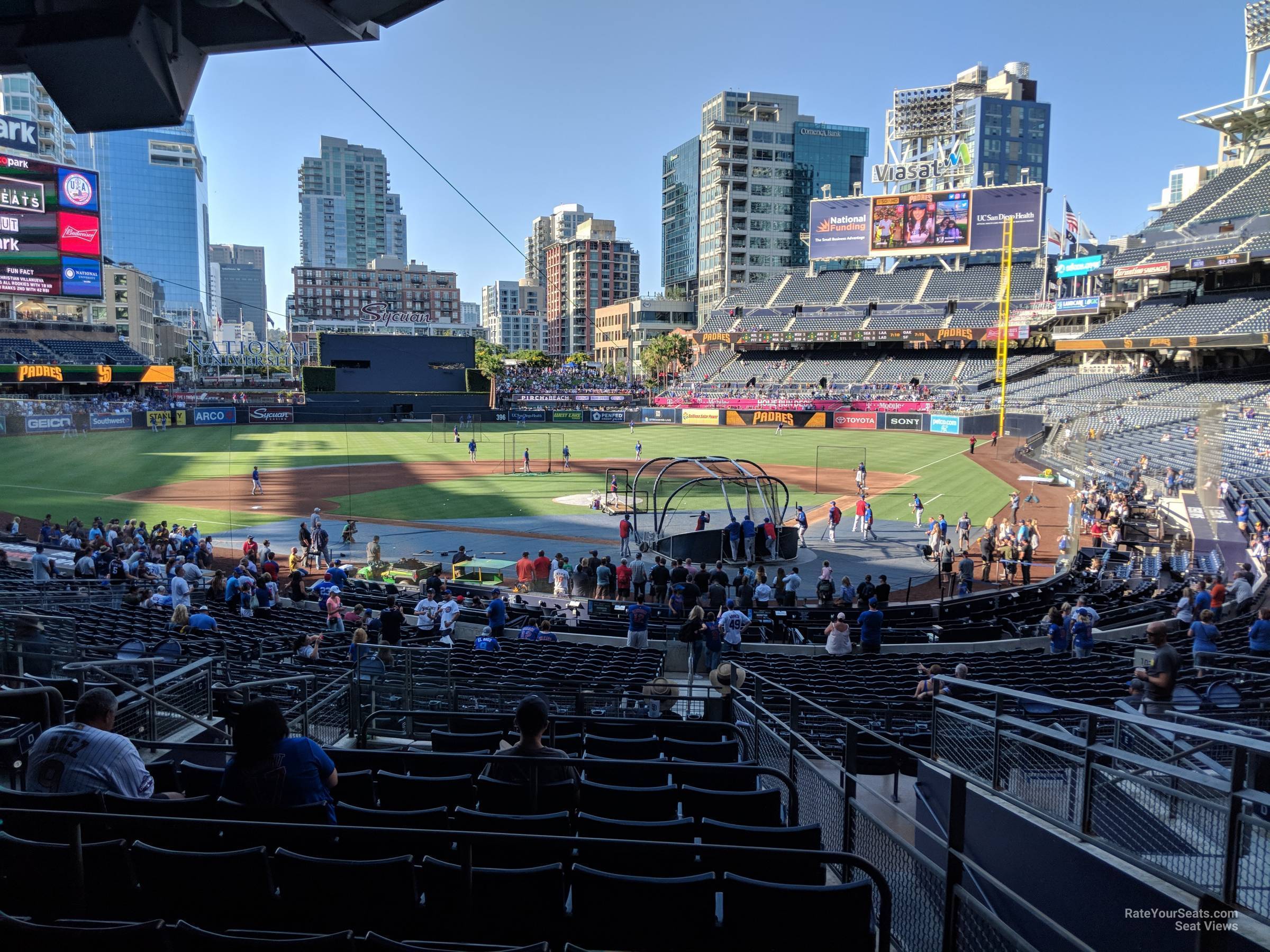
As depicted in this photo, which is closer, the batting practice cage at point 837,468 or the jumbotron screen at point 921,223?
the batting practice cage at point 837,468

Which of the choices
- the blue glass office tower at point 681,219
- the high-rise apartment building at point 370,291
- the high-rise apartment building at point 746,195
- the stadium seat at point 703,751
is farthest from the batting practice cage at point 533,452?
the high-rise apartment building at point 370,291

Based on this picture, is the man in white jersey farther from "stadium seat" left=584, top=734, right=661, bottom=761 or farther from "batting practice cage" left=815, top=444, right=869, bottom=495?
"batting practice cage" left=815, top=444, right=869, bottom=495

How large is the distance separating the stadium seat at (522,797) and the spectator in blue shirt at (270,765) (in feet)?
2.93

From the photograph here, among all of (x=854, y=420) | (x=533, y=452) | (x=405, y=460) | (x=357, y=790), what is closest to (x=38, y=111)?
(x=405, y=460)

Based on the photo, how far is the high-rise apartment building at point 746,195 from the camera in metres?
128

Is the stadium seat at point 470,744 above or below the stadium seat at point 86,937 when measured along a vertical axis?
below

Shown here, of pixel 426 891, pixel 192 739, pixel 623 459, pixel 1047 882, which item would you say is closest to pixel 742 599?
pixel 192 739

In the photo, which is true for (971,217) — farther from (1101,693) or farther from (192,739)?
(192,739)

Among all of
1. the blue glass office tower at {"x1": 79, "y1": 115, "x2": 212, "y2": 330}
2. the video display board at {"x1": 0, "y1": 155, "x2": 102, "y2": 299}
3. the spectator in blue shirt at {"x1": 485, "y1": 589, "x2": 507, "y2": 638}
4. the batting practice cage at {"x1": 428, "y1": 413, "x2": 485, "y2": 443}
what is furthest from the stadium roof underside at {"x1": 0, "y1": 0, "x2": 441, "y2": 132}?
the blue glass office tower at {"x1": 79, "y1": 115, "x2": 212, "y2": 330}

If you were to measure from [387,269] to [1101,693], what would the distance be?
663 ft

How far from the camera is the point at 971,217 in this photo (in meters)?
81.8

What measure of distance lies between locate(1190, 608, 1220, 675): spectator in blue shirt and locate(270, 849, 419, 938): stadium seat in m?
11.7

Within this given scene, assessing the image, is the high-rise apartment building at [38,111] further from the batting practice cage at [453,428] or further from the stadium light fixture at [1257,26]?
the stadium light fixture at [1257,26]

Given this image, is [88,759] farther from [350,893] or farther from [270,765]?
[350,893]
